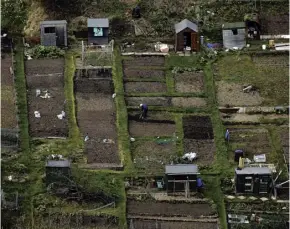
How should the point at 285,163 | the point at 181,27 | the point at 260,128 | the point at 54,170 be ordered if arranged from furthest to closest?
the point at 181,27 → the point at 260,128 → the point at 285,163 → the point at 54,170

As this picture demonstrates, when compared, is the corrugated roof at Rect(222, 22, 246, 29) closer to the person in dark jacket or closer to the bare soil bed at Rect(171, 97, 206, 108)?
the bare soil bed at Rect(171, 97, 206, 108)

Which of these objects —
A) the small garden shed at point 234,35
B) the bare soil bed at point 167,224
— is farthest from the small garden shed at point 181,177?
the small garden shed at point 234,35

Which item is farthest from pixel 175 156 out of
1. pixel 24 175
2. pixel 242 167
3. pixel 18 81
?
pixel 18 81

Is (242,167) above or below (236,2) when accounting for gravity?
below

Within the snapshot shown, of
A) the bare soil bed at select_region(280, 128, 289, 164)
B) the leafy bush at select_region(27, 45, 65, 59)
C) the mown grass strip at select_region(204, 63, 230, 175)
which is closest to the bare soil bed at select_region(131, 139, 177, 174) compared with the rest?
the mown grass strip at select_region(204, 63, 230, 175)

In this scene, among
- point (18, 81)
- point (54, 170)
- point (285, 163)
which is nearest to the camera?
point (54, 170)

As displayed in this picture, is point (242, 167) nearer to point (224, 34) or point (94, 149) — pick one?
point (94, 149)

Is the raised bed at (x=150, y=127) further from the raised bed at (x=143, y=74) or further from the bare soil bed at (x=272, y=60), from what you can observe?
the bare soil bed at (x=272, y=60)

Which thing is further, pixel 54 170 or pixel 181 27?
pixel 181 27
